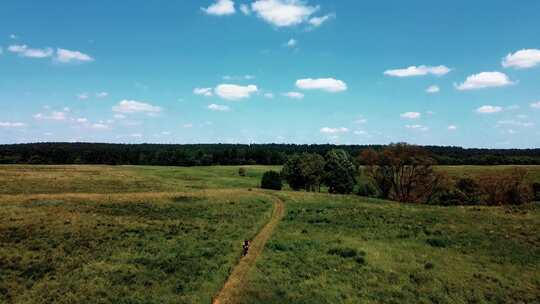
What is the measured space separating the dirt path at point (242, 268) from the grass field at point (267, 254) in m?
0.38

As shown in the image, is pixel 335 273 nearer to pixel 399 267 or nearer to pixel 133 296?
pixel 399 267

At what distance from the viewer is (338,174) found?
7756 centimetres

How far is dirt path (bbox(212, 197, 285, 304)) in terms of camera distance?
18.1 metres

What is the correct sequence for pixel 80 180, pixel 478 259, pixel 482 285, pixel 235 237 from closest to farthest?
pixel 482 285, pixel 478 259, pixel 235 237, pixel 80 180

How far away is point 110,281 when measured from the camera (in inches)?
784

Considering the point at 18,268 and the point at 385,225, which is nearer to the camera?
the point at 18,268

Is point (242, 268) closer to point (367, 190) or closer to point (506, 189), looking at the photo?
point (506, 189)

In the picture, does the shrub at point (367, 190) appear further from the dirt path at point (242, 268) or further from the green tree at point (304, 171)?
the dirt path at point (242, 268)

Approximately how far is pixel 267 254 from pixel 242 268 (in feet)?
9.79

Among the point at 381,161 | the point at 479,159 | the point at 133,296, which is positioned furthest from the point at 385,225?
the point at 479,159

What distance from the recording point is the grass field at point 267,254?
61.1 feet

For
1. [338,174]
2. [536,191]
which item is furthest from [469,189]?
[338,174]

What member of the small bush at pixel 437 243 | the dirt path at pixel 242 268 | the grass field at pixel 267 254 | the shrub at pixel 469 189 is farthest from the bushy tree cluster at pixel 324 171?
the small bush at pixel 437 243

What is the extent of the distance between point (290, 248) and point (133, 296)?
11798mm
